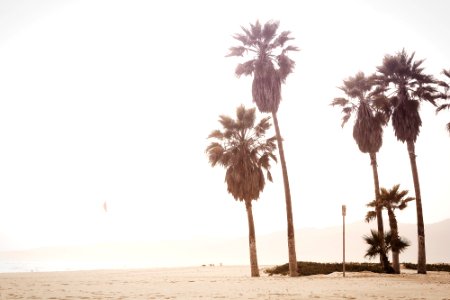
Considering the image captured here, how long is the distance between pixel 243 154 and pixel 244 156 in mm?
165

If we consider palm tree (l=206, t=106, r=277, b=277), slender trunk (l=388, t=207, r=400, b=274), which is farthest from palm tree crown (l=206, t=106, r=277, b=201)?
slender trunk (l=388, t=207, r=400, b=274)

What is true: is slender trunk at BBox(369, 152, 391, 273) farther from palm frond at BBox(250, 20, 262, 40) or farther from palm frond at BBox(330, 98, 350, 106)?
palm frond at BBox(250, 20, 262, 40)

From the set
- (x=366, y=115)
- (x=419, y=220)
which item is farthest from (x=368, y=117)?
(x=419, y=220)

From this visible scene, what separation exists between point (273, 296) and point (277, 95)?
17.0 m

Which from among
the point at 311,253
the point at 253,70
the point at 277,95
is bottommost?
the point at 311,253

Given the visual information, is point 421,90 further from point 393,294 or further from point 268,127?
point 393,294

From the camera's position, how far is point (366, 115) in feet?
102

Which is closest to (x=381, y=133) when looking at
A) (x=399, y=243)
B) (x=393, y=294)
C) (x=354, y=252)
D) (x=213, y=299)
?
(x=399, y=243)

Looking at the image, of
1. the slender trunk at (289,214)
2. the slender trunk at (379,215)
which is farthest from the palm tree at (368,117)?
the slender trunk at (289,214)

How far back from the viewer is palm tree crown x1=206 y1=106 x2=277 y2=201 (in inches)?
1084

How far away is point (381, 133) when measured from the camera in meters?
31.3

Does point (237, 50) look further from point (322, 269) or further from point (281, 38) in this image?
point (322, 269)

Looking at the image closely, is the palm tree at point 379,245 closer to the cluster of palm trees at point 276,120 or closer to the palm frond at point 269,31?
the cluster of palm trees at point 276,120

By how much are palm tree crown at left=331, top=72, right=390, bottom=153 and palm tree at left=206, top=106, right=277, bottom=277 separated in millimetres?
7346
